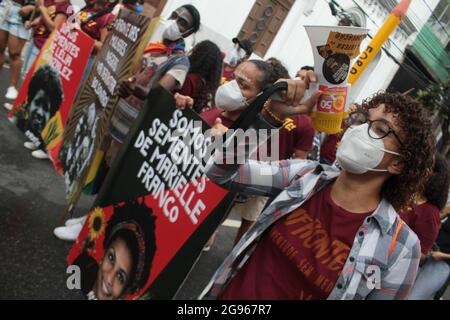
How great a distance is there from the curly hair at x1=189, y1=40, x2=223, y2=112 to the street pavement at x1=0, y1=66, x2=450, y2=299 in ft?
4.38

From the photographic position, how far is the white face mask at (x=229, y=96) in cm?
194

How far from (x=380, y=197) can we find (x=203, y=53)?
1.83m

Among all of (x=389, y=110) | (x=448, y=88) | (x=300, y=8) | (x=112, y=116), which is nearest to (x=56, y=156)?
(x=112, y=116)

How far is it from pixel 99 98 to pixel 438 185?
244 centimetres

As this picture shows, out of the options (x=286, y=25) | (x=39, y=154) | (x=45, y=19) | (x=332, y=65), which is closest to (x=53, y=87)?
(x=39, y=154)

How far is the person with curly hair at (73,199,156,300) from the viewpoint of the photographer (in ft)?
6.52

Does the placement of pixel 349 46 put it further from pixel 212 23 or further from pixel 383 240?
pixel 212 23

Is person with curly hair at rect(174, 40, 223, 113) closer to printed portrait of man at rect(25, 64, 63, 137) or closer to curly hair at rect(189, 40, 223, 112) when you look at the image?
curly hair at rect(189, 40, 223, 112)

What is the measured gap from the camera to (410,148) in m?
1.50

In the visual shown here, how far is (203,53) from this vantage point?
299 centimetres

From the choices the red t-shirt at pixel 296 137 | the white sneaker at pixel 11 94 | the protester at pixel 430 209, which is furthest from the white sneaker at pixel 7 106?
the protester at pixel 430 209

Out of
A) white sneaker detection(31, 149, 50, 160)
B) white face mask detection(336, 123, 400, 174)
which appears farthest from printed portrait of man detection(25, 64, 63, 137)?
white face mask detection(336, 123, 400, 174)

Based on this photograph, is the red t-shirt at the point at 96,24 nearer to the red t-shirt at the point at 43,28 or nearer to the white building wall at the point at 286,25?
the red t-shirt at the point at 43,28

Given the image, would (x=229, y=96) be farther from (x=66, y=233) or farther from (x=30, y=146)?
(x=30, y=146)
